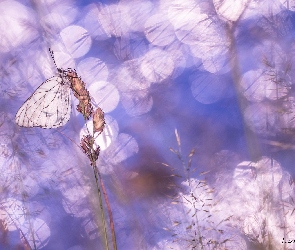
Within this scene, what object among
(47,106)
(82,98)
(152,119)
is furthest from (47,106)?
(152,119)

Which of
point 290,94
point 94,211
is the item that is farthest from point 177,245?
point 290,94

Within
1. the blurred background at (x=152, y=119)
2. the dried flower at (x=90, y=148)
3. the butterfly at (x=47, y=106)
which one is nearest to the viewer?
the dried flower at (x=90, y=148)

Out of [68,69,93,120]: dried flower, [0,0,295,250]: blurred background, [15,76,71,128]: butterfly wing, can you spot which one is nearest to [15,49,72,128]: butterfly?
[15,76,71,128]: butterfly wing

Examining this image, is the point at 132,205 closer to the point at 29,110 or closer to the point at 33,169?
the point at 33,169

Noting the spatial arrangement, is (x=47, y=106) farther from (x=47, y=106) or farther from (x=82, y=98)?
(x=82, y=98)

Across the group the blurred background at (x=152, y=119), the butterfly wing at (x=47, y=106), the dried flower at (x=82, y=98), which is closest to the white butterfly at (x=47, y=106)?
the butterfly wing at (x=47, y=106)

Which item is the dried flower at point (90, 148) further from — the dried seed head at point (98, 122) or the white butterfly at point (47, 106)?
the white butterfly at point (47, 106)

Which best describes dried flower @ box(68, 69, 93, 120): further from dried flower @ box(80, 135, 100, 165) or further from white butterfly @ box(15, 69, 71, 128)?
white butterfly @ box(15, 69, 71, 128)
